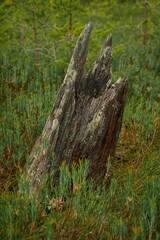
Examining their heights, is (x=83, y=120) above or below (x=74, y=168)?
above

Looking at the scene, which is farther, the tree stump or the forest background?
the tree stump

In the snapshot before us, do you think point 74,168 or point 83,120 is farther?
point 83,120

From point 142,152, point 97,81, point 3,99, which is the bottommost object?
point 142,152

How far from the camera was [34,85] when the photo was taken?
6.92m

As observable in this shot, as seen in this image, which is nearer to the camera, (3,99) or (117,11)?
(3,99)

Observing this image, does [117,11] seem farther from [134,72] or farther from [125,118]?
[125,118]

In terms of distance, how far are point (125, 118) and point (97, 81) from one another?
4.84 feet

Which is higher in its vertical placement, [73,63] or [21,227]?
[73,63]

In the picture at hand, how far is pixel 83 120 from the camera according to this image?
3922 mm

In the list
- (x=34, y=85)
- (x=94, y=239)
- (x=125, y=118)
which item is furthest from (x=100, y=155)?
(x=34, y=85)

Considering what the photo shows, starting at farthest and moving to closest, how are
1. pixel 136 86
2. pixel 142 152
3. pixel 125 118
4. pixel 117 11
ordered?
pixel 117 11 → pixel 136 86 → pixel 125 118 → pixel 142 152

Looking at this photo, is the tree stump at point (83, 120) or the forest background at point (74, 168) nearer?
the forest background at point (74, 168)

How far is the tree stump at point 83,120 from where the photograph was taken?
3.72m

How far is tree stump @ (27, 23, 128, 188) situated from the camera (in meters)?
3.72
